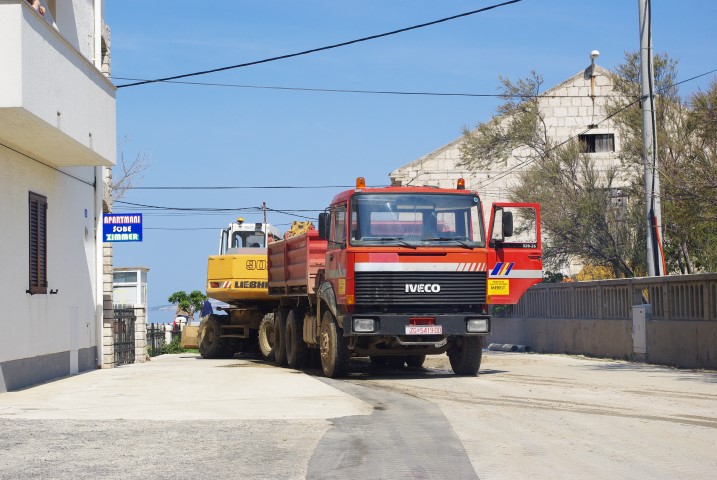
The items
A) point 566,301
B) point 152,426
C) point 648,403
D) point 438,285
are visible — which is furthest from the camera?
point 566,301

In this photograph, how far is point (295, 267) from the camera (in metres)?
21.9

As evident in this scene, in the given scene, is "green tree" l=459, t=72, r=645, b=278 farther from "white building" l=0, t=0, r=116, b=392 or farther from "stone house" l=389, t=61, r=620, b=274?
"white building" l=0, t=0, r=116, b=392

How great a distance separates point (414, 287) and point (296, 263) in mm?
4300

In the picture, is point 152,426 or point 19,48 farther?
point 19,48

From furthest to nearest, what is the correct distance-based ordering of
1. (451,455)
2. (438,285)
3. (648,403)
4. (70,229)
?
(70,229) → (438,285) → (648,403) → (451,455)

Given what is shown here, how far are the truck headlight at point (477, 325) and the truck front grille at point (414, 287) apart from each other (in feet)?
1.12

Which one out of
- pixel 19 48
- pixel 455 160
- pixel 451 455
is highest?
pixel 455 160

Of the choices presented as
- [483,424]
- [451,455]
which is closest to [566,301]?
[483,424]

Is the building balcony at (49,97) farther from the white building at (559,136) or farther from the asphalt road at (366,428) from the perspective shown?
the white building at (559,136)

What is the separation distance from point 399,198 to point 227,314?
10678 mm

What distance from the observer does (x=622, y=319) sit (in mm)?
23891

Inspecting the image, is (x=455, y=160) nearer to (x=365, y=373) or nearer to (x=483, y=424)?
(x=365, y=373)

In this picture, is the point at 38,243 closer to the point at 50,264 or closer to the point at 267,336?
the point at 50,264

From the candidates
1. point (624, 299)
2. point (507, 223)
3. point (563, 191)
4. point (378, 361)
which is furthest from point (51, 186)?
point (563, 191)
